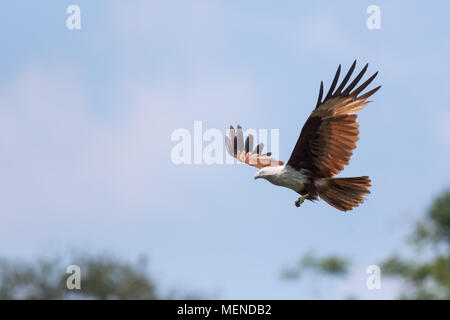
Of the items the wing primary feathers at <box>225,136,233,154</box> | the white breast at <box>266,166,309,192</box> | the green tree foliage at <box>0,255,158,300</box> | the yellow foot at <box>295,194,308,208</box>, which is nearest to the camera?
the yellow foot at <box>295,194,308,208</box>

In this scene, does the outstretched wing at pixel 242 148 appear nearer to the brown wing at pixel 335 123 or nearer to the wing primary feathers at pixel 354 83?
the brown wing at pixel 335 123

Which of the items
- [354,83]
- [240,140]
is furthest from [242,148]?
[354,83]

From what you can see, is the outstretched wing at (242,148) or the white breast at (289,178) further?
the outstretched wing at (242,148)

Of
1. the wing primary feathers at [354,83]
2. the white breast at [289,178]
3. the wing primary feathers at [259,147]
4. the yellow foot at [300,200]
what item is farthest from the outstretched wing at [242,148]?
the wing primary feathers at [354,83]

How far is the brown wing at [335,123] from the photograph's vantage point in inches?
417

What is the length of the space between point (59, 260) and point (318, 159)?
16.6m

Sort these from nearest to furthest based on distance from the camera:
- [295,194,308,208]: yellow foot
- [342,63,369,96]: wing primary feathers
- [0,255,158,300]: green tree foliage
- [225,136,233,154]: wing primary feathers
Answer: [295,194,308,208]: yellow foot, [342,63,369,96]: wing primary feathers, [225,136,233,154]: wing primary feathers, [0,255,158,300]: green tree foliage

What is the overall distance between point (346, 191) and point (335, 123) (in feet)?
2.94

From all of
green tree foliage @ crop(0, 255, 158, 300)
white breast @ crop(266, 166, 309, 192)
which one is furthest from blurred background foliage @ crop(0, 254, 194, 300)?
white breast @ crop(266, 166, 309, 192)

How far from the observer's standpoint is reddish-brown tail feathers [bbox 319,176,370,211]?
10.7 meters

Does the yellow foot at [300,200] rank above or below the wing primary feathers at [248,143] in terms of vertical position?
below

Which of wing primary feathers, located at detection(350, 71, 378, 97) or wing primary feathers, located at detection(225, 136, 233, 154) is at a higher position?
wing primary feathers, located at detection(350, 71, 378, 97)

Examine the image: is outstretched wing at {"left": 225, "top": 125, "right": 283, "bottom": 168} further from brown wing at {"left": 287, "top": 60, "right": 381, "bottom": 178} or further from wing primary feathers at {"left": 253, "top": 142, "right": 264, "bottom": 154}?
brown wing at {"left": 287, "top": 60, "right": 381, "bottom": 178}
